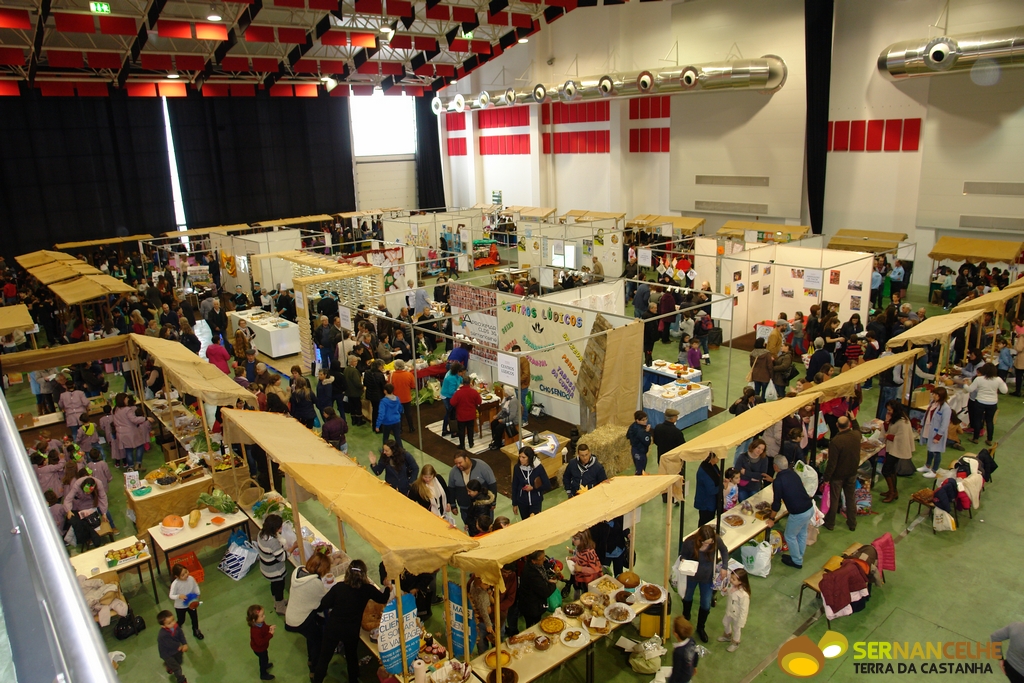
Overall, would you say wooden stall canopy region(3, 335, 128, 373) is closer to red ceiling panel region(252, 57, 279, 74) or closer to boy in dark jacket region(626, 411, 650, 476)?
boy in dark jacket region(626, 411, 650, 476)

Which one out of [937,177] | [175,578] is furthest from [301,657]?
[937,177]

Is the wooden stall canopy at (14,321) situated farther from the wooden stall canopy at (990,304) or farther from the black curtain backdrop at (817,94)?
the black curtain backdrop at (817,94)

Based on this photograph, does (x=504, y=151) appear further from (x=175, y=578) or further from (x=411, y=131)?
(x=175, y=578)

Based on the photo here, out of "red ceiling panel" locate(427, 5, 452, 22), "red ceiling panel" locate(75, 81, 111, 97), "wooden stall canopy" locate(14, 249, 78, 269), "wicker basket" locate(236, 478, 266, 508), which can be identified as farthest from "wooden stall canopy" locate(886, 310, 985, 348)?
"red ceiling panel" locate(75, 81, 111, 97)

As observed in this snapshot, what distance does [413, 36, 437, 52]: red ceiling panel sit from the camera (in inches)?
854

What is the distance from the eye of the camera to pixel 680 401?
1027 centimetres

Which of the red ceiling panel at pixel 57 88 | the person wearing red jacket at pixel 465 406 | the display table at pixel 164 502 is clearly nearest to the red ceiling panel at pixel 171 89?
the red ceiling panel at pixel 57 88

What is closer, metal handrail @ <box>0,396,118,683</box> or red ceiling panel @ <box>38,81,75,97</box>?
metal handrail @ <box>0,396,118,683</box>

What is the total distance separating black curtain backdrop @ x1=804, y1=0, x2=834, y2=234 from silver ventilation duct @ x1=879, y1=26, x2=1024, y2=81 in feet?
8.53

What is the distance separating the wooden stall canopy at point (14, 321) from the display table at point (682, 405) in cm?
1074

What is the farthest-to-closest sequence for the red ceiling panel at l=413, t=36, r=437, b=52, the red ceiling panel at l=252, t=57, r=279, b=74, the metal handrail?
the red ceiling panel at l=252, t=57, r=279, b=74 → the red ceiling panel at l=413, t=36, r=437, b=52 → the metal handrail

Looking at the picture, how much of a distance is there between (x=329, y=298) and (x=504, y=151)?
66.5 ft

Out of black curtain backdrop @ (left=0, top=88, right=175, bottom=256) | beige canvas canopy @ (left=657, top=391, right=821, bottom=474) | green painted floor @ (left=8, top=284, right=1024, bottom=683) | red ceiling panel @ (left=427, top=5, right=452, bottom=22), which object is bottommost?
green painted floor @ (left=8, top=284, right=1024, bottom=683)

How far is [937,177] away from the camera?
18.5m
